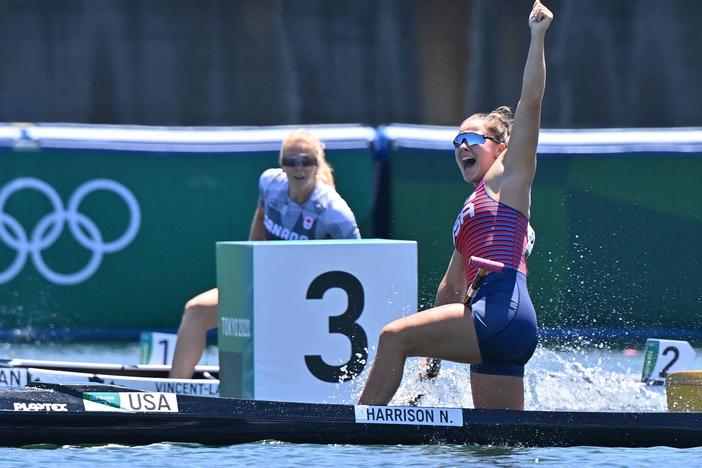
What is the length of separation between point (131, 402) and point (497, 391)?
1441 millimetres

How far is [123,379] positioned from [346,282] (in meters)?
1.48

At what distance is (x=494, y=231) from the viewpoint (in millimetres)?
6805

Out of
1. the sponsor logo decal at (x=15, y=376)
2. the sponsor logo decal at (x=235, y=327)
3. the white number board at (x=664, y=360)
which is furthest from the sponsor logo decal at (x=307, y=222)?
the white number board at (x=664, y=360)

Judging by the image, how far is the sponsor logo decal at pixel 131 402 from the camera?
689 cm

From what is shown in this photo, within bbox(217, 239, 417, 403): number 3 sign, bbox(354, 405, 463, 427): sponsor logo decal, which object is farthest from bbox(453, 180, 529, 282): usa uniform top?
bbox(217, 239, 417, 403): number 3 sign

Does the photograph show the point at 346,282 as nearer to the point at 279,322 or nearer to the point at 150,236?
the point at 279,322

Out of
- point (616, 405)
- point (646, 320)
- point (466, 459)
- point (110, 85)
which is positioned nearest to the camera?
point (466, 459)

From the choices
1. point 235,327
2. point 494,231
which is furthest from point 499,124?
point 235,327

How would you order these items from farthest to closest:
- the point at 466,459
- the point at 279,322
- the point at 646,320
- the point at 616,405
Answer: the point at 646,320 < the point at 616,405 < the point at 279,322 < the point at 466,459

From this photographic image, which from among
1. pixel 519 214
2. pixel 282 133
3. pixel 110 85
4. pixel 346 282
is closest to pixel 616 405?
pixel 346 282

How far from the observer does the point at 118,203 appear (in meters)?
11.7

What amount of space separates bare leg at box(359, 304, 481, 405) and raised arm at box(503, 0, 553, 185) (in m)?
0.59

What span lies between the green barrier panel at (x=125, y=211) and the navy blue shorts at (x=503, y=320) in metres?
4.93

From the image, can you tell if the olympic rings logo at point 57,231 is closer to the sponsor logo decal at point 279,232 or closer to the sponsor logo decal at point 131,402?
the sponsor logo decal at point 279,232
